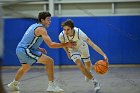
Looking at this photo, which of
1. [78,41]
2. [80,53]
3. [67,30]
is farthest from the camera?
[80,53]

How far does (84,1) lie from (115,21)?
158cm

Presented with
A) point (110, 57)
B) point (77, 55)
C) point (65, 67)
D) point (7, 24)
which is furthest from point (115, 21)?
point (77, 55)

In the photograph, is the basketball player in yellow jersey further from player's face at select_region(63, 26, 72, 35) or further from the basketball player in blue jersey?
the basketball player in blue jersey

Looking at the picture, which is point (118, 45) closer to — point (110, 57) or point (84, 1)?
point (110, 57)

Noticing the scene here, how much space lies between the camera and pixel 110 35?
44.6 feet

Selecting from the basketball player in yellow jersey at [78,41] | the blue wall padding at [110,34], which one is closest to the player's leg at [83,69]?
the basketball player in yellow jersey at [78,41]

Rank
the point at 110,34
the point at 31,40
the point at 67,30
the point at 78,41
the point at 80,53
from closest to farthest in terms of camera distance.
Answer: the point at 67,30, the point at 31,40, the point at 78,41, the point at 80,53, the point at 110,34

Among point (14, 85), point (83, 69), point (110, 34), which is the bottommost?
point (110, 34)

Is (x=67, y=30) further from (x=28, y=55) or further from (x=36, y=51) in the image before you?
(x=28, y=55)

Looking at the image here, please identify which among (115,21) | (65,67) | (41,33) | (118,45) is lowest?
(65,67)

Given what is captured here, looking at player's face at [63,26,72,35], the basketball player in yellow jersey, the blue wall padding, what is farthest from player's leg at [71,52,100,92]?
the blue wall padding

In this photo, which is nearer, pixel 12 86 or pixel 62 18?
pixel 12 86

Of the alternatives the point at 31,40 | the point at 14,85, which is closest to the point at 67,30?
the point at 31,40

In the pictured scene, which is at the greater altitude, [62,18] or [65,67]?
[62,18]
